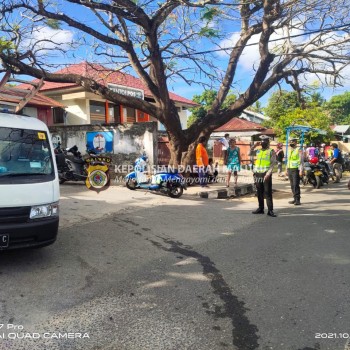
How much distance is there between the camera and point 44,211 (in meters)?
4.57

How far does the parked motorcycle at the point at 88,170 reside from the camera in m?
11.5

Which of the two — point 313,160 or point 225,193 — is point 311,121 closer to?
point 313,160

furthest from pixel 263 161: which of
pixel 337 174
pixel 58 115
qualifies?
pixel 58 115

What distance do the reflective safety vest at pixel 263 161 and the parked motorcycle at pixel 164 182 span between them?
8.70 feet

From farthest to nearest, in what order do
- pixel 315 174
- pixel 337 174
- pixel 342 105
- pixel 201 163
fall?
pixel 342 105, pixel 337 174, pixel 315 174, pixel 201 163

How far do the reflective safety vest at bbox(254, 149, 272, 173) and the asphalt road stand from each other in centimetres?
145

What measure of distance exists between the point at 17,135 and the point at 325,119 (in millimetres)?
24489

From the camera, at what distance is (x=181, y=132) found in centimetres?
1269

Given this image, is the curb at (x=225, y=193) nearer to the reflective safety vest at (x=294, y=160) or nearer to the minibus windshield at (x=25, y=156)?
the reflective safety vest at (x=294, y=160)

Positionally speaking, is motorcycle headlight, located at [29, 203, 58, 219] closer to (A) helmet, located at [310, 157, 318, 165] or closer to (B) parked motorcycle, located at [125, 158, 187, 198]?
(B) parked motorcycle, located at [125, 158, 187, 198]

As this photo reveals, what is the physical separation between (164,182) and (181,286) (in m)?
6.39

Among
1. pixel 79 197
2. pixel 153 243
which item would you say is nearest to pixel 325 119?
pixel 79 197

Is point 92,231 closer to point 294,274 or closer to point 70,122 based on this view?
point 294,274

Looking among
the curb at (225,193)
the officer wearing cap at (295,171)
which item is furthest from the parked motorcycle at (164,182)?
the officer wearing cap at (295,171)
